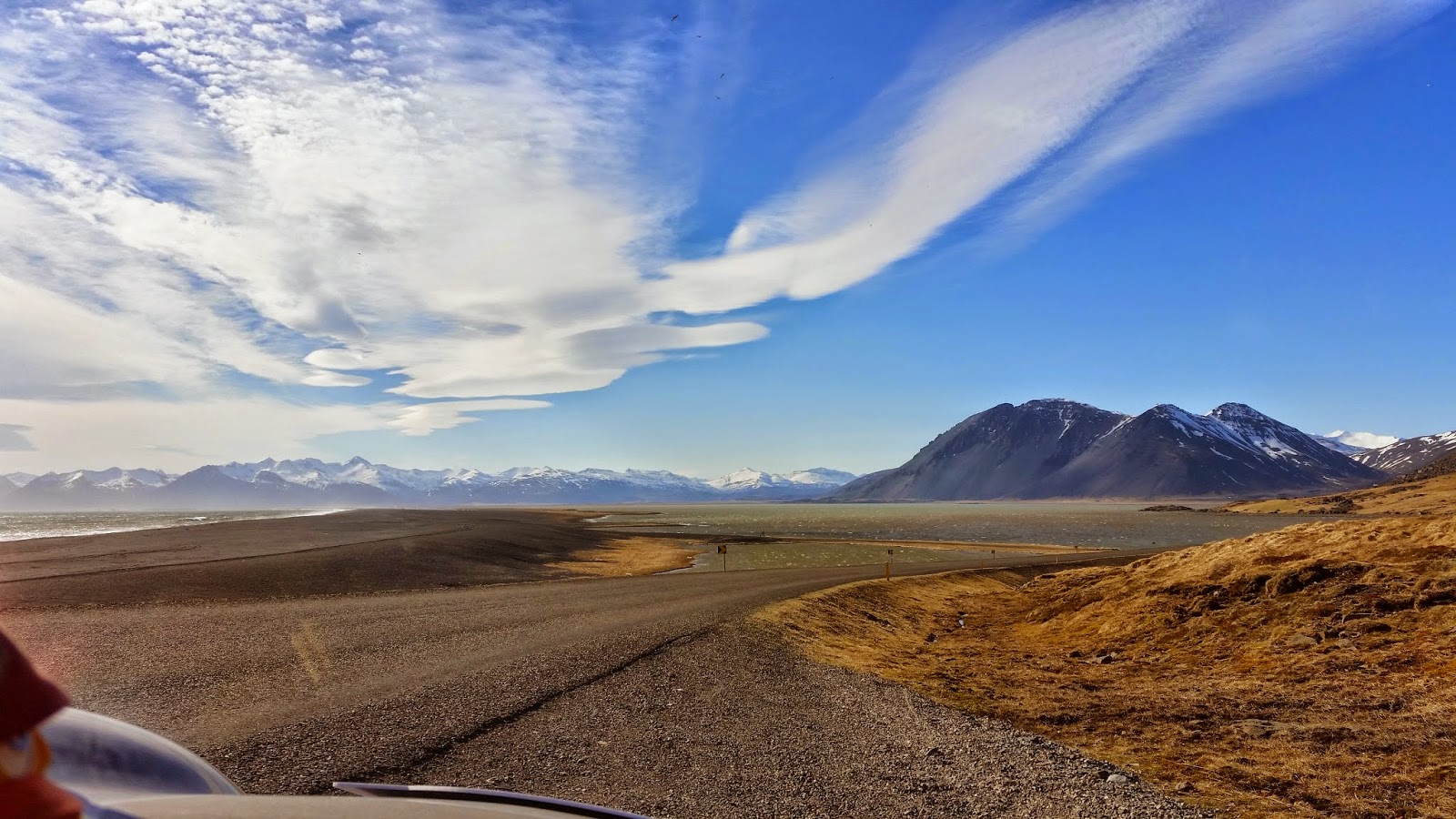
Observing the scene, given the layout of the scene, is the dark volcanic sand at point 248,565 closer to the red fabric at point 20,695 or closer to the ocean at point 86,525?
the ocean at point 86,525

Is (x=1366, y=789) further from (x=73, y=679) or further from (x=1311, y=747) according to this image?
(x=73, y=679)

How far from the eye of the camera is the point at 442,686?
Result: 459 inches

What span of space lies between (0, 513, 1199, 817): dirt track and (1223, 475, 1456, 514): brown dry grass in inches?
5632

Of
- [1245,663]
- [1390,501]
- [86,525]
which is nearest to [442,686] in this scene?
[1245,663]

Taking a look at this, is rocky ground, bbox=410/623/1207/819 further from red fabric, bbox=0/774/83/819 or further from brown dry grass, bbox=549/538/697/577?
brown dry grass, bbox=549/538/697/577

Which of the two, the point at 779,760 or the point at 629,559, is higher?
the point at 779,760

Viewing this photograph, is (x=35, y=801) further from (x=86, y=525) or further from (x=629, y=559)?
(x=86, y=525)

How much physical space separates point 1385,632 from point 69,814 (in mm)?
18129

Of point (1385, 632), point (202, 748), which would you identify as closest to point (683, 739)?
point (202, 748)

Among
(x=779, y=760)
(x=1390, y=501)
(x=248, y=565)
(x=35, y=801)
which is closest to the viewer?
(x=35, y=801)

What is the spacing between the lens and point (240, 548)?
41.1 meters

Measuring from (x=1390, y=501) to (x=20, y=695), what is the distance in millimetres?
185388

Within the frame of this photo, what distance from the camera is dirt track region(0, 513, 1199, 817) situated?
7.93m

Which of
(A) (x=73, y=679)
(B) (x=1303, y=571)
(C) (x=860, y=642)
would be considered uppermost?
(B) (x=1303, y=571)
